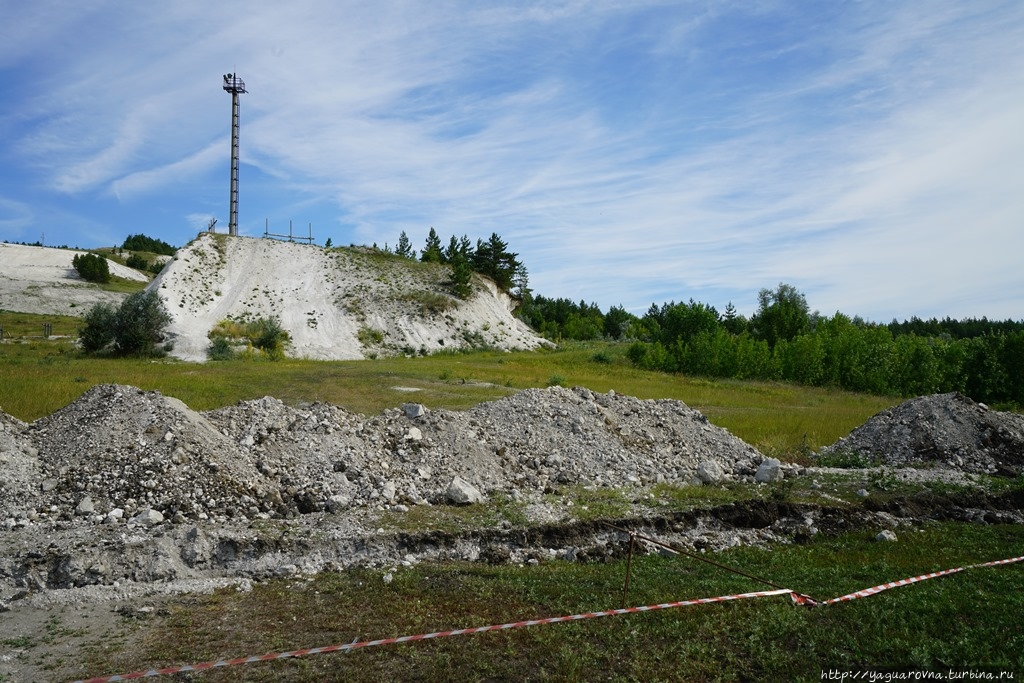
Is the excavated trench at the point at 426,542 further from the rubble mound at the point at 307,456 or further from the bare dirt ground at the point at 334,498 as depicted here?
the rubble mound at the point at 307,456

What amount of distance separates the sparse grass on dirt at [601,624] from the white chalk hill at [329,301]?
111ft

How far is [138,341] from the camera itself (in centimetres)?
3569

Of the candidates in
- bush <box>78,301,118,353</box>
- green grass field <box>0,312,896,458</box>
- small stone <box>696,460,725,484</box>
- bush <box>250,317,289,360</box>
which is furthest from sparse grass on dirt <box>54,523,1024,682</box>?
bush <box>250,317,289,360</box>

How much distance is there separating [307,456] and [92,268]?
252ft

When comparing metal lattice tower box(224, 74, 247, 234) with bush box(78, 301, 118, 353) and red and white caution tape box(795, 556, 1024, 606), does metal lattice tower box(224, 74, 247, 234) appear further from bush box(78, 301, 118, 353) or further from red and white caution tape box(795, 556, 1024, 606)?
red and white caution tape box(795, 556, 1024, 606)

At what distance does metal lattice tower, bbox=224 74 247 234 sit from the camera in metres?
59.3

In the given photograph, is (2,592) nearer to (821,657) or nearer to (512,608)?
(512,608)

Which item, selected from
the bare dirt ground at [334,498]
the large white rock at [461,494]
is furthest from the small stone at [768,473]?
the large white rock at [461,494]

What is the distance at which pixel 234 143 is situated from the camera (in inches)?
2339

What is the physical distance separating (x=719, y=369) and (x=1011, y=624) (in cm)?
4273

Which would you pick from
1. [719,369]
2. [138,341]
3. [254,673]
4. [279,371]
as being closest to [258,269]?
[138,341]

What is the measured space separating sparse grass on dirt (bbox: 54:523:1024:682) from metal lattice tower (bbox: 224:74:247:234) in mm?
57855

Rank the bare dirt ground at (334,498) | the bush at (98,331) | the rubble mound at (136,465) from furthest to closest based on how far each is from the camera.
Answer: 1. the bush at (98,331)
2. the rubble mound at (136,465)
3. the bare dirt ground at (334,498)

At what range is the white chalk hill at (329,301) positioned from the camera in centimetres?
4516
